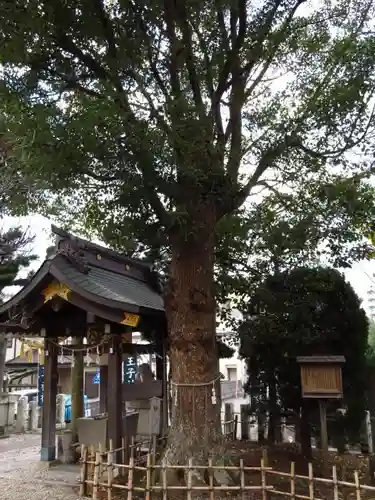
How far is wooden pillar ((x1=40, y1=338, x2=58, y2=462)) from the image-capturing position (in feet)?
29.3

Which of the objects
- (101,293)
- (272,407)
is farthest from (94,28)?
(272,407)

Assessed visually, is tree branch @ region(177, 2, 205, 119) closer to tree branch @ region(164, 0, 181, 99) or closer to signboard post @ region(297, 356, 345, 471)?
tree branch @ region(164, 0, 181, 99)

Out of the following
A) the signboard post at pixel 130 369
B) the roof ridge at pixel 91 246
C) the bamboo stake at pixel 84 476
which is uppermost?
the roof ridge at pixel 91 246

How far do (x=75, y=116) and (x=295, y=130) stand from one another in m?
3.59

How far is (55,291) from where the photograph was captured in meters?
8.31

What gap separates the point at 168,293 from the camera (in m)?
7.76

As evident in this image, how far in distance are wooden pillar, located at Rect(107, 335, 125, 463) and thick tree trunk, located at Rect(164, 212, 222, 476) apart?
1.29 m

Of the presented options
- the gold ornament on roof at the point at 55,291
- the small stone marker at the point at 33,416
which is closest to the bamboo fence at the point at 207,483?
the gold ornament on roof at the point at 55,291

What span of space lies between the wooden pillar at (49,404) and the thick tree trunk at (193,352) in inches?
120

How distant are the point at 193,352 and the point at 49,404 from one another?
370 cm

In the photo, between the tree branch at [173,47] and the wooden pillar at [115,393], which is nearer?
the tree branch at [173,47]

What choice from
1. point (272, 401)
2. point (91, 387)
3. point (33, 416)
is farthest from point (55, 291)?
point (91, 387)

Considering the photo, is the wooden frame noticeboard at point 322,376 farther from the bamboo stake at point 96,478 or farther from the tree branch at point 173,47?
the tree branch at point 173,47

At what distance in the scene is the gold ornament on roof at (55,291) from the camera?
8.19m
